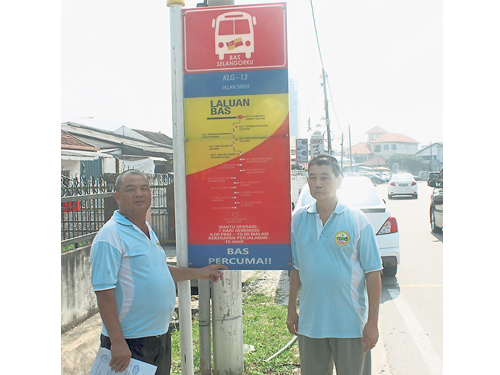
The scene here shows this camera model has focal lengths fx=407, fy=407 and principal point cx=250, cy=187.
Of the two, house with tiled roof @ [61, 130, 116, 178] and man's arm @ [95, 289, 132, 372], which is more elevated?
house with tiled roof @ [61, 130, 116, 178]

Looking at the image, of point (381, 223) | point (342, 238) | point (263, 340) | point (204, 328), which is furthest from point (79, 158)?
point (342, 238)

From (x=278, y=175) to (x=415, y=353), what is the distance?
2.86 meters

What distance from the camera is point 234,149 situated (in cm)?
279

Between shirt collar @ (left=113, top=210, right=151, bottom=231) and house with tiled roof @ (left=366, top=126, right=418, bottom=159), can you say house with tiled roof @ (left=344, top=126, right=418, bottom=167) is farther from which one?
shirt collar @ (left=113, top=210, right=151, bottom=231)

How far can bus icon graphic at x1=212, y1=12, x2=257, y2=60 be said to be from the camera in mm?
2756

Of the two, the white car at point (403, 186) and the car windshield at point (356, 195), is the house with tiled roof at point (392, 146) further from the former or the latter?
the car windshield at point (356, 195)

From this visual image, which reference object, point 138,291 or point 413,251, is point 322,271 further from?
point 413,251

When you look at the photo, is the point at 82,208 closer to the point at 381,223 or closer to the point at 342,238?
the point at 342,238

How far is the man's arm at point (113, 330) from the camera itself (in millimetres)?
2354

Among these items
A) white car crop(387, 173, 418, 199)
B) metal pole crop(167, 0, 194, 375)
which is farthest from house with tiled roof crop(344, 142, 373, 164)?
metal pole crop(167, 0, 194, 375)

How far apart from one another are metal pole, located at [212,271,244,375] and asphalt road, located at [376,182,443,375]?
1621 millimetres

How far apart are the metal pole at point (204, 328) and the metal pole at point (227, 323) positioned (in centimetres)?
20

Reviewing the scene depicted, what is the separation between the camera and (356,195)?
7000 mm

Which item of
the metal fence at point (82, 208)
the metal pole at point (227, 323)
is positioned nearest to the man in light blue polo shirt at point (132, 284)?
the metal pole at point (227, 323)
